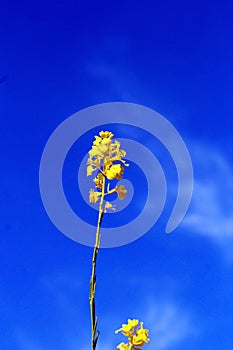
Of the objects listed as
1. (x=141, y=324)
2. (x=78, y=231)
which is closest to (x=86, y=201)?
(x=78, y=231)

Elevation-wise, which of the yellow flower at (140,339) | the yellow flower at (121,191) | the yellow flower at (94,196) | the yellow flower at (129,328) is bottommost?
the yellow flower at (140,339)

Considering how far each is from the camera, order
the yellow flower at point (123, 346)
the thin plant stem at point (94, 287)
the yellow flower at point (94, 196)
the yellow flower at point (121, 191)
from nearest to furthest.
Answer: the thin plant stem at point (94, 287) < the yellow flower at point (123, 346) < the yellow flower at point (94, 196) < the yellow flower at point (121, 191)

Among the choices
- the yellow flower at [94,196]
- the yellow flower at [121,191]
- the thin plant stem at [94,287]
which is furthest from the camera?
the yellow flower at [121,191]

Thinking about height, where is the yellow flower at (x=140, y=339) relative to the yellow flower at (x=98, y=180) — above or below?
below

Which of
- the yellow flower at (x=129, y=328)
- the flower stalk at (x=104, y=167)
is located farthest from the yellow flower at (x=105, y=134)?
the yellow flower at (x=129, y=328)

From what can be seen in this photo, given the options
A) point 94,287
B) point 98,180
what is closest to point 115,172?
point 98,180

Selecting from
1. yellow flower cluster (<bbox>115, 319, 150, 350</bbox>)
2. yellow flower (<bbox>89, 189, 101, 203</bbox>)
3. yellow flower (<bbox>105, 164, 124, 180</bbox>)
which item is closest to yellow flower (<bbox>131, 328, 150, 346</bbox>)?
yellow flower cluster (<bbox>115, 319, 150, 350</bbox>)

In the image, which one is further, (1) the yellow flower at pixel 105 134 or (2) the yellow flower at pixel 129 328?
(1) the yellow flower at pixel 105 134

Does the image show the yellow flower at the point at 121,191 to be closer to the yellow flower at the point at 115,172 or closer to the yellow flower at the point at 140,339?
the yellow flower at the point at 115,172

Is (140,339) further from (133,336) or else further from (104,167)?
(104,167)
